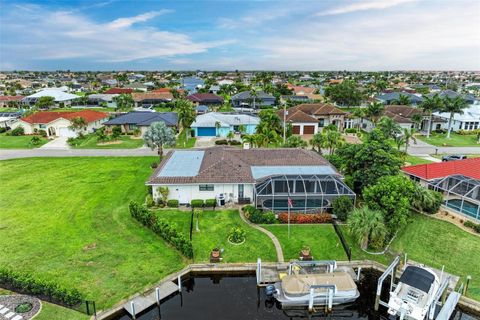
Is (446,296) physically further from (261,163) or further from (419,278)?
(261,163)

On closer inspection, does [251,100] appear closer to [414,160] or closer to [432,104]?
[432,104]

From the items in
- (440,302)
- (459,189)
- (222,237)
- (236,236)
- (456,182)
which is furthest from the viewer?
(456,182)

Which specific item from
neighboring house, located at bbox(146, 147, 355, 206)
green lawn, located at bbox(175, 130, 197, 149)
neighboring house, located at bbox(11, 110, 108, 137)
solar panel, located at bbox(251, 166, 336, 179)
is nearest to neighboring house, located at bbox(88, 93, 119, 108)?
neighboring house, located at bbox(11, 110, 108, 137)

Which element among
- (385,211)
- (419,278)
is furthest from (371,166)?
(419,278)

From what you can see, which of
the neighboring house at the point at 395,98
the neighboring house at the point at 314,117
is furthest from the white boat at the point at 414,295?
the neighboring house at the point at 395,98

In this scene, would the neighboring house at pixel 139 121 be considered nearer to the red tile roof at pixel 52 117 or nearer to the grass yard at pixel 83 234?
the red tile roof at pixel 52 117

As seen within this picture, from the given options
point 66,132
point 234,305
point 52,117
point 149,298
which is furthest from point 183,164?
point 52,117
